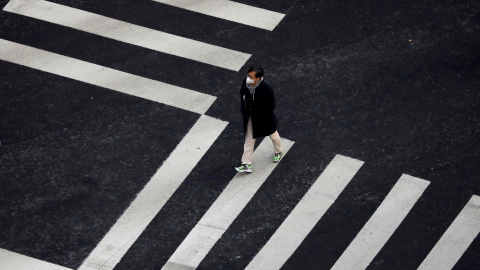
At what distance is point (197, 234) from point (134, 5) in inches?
217

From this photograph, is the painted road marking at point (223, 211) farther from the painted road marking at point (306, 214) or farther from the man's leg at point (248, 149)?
the painted road marking at point (306, 214)

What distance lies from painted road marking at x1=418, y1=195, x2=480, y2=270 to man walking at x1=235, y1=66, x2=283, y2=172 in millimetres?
2779

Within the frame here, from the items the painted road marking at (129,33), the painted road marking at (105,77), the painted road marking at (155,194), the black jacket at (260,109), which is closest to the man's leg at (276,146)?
the black jacket at (260,109)

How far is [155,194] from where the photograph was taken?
13.6 metres

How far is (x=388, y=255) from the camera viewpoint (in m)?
12.5

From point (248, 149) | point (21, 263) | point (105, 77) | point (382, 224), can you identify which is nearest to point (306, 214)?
point (382, 224)

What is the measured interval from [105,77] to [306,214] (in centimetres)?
449

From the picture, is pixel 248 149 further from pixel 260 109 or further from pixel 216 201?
pixel 216 201

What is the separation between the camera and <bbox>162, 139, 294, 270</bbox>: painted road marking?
41.6ft

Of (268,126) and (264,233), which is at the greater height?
(268,126)

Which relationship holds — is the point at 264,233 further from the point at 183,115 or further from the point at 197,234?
the point at 183,115

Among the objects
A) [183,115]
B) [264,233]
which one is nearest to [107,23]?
[183,115]

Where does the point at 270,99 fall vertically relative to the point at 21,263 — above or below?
above

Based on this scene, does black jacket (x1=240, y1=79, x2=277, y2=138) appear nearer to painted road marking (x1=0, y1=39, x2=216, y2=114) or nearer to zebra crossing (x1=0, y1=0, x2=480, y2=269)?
zebra crossing (x1=0, y1=0, x2=480, y2=269)
